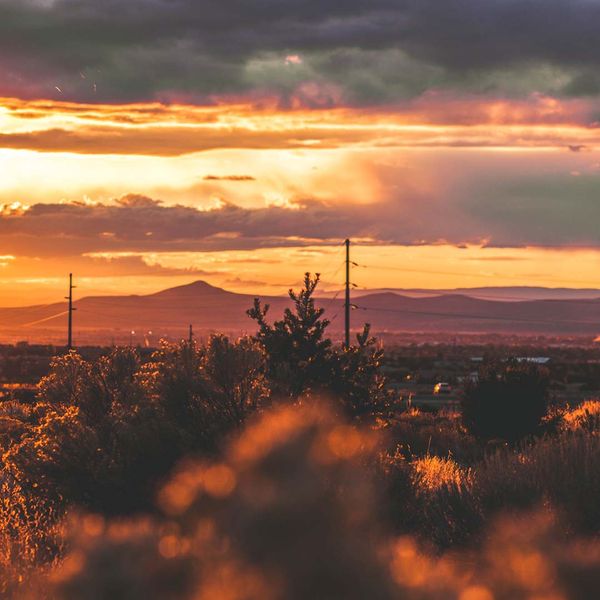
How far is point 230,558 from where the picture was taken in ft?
24.8

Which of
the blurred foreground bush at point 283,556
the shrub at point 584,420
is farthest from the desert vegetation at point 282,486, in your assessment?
→ the shrub at point 584,420

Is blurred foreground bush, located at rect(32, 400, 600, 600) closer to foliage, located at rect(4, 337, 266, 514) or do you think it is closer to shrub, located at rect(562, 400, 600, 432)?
foliage, located at rect(4, 337, 266, 514)

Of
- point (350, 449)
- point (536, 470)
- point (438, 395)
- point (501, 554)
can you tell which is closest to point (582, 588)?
point (501, 554)

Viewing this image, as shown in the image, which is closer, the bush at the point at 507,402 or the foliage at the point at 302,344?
the foliage at the point at 302,344

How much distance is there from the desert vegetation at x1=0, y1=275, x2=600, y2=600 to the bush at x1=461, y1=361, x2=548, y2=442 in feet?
0.20

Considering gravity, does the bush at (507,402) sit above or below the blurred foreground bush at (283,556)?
below

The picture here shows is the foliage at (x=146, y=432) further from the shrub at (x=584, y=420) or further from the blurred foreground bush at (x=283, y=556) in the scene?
the shrub at (x=584, y=420)

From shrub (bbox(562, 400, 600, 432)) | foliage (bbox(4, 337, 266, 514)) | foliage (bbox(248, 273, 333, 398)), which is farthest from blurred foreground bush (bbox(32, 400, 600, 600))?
shrub (bbox(562, 400, 600, 432))

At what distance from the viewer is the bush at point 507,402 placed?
3297 cm

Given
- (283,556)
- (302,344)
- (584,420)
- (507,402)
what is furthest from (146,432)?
(584,420)

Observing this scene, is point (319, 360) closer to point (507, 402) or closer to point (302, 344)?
point (302, 344)

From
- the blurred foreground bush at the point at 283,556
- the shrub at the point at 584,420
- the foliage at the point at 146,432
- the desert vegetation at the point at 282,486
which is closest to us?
the blurred foreground bush at the point at 283,556

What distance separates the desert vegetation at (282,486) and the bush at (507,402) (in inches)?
2.3

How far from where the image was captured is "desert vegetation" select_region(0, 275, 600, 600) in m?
7.58
